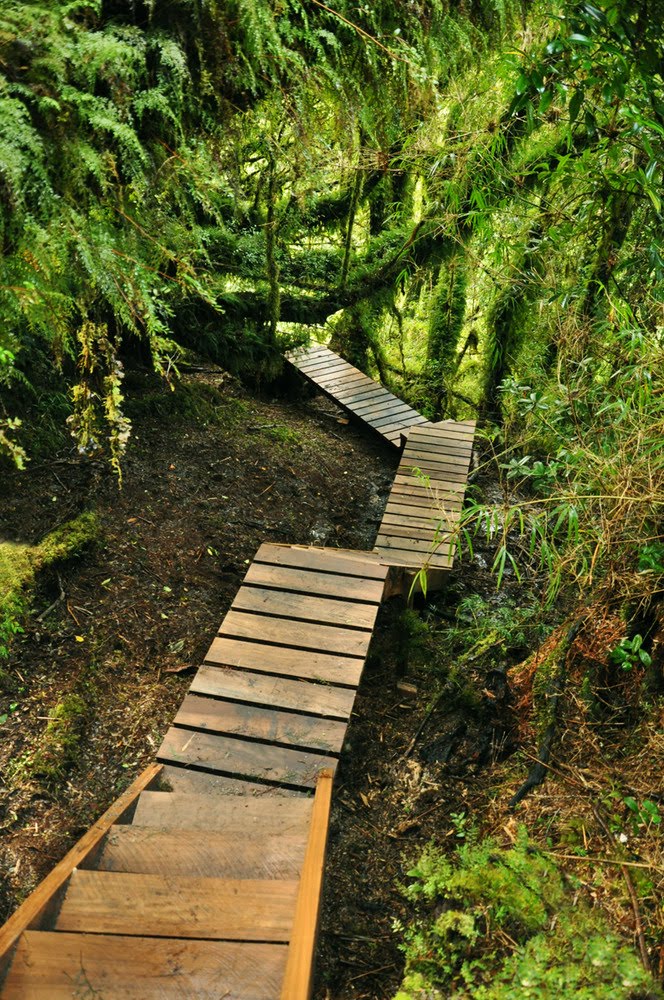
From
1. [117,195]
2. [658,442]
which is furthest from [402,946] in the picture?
[117,195]

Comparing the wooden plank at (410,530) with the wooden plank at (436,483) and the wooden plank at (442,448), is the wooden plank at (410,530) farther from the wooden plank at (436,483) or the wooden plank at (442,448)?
the wooden plank at (442,448)

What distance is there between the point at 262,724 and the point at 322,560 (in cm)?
146

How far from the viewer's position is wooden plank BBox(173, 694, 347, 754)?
3.24 metres

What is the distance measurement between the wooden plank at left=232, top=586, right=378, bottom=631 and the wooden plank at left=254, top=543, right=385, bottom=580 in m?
0.30

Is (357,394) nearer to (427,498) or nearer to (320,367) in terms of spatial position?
(320,367)

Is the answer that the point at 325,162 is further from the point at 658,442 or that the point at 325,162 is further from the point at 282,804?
the point at 282,804

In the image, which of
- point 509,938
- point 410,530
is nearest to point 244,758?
point 509,938

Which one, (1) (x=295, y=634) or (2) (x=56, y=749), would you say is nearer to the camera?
(2) (x=56, y=749)

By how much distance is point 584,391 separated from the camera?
3.59 metres

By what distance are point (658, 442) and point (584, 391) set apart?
79cm

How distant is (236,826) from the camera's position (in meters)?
2.73

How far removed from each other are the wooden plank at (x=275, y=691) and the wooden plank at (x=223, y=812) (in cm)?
55

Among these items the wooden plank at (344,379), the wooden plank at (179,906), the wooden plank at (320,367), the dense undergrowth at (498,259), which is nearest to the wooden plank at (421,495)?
the dense undergrowth at (498,259)

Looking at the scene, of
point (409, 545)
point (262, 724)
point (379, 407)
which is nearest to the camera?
point (262, 724)
